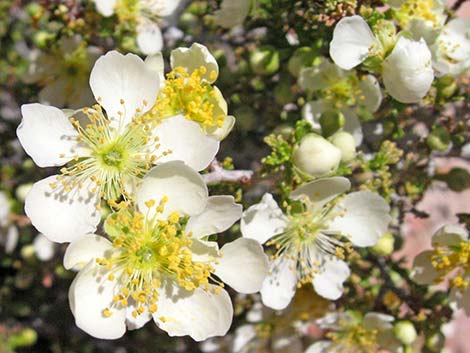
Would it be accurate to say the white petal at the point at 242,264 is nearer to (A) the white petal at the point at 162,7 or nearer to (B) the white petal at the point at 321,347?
(B) the white petal at the point at 321,347

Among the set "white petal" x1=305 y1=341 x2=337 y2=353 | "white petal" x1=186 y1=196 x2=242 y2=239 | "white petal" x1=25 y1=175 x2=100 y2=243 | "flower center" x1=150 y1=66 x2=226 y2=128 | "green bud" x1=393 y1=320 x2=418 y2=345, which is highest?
"flower center" x1=150 y1=66 x2=226 y2=128

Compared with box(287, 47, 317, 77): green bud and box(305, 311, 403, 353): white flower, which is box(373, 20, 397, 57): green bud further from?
box(305, 311, 403, 353): white flower

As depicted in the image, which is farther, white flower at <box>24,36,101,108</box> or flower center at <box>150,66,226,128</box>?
white flower at <box>24,36,101,108</box>

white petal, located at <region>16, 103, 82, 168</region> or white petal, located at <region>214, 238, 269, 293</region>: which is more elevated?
white petal, located at <region>16, 103, 82, 168</region>

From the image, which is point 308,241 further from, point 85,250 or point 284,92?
point 85,250

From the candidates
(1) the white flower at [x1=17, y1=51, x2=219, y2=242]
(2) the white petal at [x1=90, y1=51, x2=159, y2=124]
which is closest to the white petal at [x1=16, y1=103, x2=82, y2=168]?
(1) the white flower at [x1=17, y1=51, x2=219, y2=242]

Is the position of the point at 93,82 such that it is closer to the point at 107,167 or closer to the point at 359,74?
the point at 107,167

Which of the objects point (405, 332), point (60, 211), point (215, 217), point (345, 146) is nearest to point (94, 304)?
point (60, 211)
